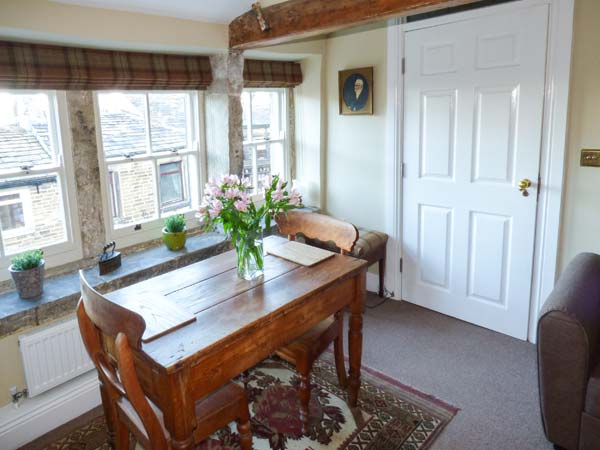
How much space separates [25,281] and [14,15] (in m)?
1.23

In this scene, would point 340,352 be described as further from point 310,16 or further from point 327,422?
point 310,16

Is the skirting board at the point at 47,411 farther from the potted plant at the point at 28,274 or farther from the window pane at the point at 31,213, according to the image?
the window pane at the point at 31,213

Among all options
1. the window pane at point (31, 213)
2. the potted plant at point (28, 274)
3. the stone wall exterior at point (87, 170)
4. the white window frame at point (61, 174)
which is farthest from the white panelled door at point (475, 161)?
the potted plant at point (28, 274)

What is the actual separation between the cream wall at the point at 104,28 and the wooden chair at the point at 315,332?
1.19 m

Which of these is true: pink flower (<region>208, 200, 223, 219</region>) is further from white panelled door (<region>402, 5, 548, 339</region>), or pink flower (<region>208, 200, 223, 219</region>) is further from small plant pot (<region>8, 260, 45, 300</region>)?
white panelled door (<region>402, 5, 548, 339</region>)

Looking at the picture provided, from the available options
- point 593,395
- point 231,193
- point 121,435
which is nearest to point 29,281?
point 121,435

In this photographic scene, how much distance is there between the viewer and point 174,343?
1.55m

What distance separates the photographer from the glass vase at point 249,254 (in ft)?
6.64

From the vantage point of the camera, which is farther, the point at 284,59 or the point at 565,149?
the point at 284,59

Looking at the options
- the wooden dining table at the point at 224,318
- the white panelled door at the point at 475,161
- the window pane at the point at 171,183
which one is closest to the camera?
the wooden dining table at the point at 224,318

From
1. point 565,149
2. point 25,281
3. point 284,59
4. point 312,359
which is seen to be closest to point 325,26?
point 284,59

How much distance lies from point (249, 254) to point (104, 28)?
55.4 inches

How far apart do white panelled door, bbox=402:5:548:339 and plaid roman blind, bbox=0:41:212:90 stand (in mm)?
1507

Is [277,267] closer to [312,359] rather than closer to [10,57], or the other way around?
[312,359]
